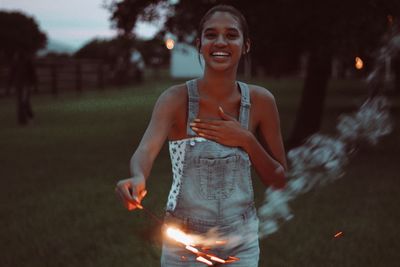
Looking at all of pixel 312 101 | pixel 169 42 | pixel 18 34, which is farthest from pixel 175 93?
pixel 18 34

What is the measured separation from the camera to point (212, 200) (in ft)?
10.0

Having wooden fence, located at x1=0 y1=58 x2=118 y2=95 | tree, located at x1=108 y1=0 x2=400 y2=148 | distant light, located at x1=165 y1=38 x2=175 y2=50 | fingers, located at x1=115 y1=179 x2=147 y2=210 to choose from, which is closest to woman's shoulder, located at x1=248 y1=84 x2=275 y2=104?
fingers, located at x1=115 y1=179 x2=147 y2=210

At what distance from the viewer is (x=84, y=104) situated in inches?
1208

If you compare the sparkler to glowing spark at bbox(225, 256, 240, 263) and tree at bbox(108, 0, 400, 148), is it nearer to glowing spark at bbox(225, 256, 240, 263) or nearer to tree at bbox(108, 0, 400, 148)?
glowing spark at bbox(225, 256, 240, 263)

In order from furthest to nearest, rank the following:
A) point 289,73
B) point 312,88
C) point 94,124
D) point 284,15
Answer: point 289,73 < point 94,124 < point 312,88 < point 284,15

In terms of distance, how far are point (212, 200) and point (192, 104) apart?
1.41 ft

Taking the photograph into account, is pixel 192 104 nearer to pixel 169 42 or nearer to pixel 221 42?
pixel 221 42

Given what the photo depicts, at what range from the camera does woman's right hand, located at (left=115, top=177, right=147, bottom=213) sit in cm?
245

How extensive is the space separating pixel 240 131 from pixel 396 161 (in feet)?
36.1

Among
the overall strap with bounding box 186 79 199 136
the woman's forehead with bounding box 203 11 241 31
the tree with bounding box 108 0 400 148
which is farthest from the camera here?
the tree with bounding box 108 0 400 148

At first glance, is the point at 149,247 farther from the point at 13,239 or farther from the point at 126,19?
the point at 126,19

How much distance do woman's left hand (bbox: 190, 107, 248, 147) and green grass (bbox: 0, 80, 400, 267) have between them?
5.55ft

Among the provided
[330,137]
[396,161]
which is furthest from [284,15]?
[330,137]

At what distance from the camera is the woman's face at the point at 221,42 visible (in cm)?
316
